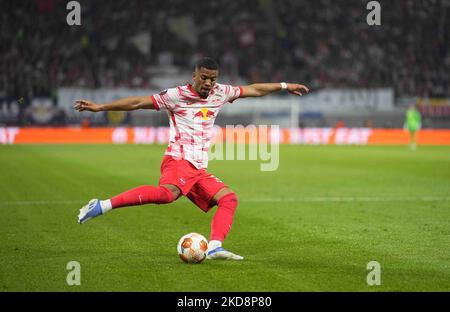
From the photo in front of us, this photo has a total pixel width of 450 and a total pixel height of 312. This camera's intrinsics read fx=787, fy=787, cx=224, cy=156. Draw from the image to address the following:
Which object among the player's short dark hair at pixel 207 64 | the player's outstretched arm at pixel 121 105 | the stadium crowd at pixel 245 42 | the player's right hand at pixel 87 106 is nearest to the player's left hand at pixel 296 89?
the player's short dark hair at pixel 207 64

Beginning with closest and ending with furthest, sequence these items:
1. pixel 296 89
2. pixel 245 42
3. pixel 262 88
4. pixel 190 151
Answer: pixel 190 151 < pixel 262 88 < pixel 296 89 < pixel 245 42

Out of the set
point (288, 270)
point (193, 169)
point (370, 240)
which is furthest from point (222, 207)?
point (370, 240)

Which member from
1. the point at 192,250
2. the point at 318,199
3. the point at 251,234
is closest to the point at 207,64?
the point at 192,250

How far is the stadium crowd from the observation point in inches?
1743

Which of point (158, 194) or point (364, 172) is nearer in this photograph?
point (158, 194)

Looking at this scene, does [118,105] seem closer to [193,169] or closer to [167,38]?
[193,169]

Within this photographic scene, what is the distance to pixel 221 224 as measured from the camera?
8227 mm

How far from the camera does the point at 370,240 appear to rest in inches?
380

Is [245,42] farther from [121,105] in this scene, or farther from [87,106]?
[87,106]

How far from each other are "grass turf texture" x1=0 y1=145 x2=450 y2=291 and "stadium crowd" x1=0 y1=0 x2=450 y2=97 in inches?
975

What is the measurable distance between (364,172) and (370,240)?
12062 mm

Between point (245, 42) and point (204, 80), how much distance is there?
1645 inches

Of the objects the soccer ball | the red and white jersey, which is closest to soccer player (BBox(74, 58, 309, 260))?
the red and white jersey

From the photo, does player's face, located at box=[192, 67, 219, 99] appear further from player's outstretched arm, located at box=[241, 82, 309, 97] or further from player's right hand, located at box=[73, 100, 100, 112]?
player's right hand, located at box=[73, 100, 100, 112]
